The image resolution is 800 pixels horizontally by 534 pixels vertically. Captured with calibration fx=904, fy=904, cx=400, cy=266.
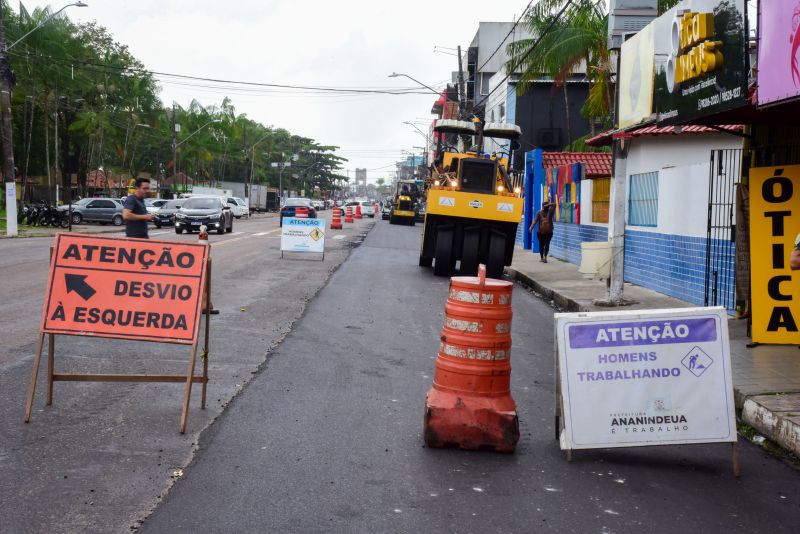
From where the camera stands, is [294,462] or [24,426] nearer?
[294,462]

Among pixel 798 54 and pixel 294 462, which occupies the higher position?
pixel 798 54

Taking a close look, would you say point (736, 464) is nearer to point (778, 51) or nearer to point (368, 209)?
point (778, 51)

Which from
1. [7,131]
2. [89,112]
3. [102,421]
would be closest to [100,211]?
[7,131]

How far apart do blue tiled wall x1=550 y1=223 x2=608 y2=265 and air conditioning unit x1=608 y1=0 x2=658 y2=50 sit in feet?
27.9

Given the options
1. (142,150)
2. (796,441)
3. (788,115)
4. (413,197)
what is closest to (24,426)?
(796,441)

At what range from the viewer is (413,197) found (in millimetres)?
55844

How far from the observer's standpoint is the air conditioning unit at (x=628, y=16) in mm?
14547

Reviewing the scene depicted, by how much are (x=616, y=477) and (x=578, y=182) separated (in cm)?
2104

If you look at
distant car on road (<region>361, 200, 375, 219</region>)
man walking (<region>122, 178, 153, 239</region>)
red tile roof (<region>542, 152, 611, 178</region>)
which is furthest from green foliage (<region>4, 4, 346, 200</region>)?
man walking (<region>122, 178, 153, 239</region>)

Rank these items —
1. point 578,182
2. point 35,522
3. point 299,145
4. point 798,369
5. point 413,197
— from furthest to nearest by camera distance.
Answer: point 299,145 < point 413,197 < point 578,182 < point 798,369 < point 35,522

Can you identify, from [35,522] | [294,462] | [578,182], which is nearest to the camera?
[35,522]

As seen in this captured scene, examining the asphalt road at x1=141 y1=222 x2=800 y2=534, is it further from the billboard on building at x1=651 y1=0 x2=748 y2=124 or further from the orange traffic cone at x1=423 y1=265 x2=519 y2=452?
the billboard on building at x1=651 y1=0 x2=748 y2=124

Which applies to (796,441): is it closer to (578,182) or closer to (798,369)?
(798,369)

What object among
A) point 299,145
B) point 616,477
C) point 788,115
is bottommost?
point 616,477
